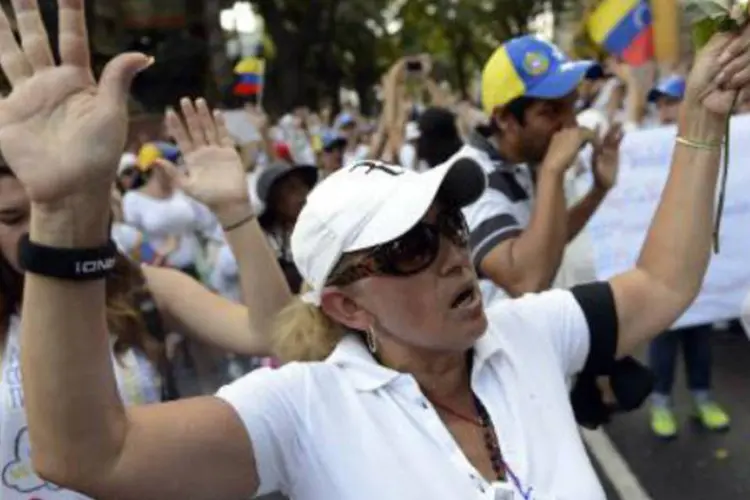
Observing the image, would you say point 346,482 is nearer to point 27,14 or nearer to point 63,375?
point 63,375

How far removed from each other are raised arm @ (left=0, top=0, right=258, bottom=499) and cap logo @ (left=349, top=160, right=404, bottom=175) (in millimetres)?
537

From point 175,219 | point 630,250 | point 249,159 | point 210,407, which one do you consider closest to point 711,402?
point 630,250

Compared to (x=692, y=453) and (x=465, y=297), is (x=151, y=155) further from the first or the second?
(x=465, y=297)

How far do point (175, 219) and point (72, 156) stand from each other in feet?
21.7

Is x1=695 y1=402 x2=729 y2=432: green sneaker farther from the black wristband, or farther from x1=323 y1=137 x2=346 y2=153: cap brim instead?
x1=323 y1=137 x2=346 y2=153: cap brim

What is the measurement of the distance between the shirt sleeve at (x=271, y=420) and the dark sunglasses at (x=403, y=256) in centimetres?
21

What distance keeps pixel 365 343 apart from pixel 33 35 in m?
0.87

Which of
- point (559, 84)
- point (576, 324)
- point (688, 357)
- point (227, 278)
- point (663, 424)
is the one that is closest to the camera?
point (576, 324)

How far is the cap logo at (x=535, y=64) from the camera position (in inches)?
166

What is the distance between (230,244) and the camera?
3.07m

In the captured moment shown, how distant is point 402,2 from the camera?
43.2 meters

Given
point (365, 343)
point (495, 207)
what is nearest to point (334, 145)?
point (495, 207)

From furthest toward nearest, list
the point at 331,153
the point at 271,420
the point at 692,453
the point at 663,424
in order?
the point at 331,153 → the point at 663,424 → the point at 692,453 → the point at 271,420

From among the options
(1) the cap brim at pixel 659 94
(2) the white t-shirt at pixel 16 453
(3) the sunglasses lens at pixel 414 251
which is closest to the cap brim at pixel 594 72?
(3) the sunglasses lens at pixel 414 251
